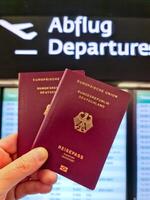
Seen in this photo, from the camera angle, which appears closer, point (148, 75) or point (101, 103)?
point (101, 103)

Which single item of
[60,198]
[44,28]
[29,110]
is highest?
[44,28]

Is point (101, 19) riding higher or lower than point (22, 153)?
higher

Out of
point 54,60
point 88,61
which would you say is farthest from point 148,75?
point 54,60

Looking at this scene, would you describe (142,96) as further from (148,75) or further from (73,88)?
(73,88)

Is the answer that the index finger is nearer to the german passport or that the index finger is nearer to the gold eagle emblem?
the german passport

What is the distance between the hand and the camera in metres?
1.03

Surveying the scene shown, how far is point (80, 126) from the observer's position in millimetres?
1103

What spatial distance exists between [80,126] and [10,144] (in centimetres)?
24

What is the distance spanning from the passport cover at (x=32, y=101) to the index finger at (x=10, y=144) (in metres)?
0.07

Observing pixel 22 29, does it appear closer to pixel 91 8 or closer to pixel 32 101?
pixel 91 8

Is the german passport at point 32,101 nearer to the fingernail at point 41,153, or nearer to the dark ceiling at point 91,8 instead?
the fingernail at point 41,153

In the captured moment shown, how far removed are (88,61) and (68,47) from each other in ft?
0.52

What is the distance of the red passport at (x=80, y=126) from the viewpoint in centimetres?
110

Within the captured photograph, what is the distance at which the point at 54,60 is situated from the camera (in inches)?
111
